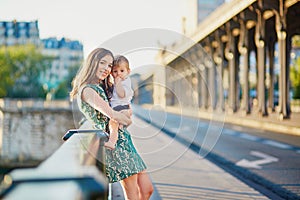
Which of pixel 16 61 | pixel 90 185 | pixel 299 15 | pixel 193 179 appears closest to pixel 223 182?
pixel 193 179

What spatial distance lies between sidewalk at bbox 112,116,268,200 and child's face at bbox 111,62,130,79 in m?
1.53

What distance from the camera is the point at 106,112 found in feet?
9.95

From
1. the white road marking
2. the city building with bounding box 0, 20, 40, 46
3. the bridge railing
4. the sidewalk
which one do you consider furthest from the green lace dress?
the city building with bounding box 0, 20, 40, 46

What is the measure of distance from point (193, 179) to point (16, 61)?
77303 mm

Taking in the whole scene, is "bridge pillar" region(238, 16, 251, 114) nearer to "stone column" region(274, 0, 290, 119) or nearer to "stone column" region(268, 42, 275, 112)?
"stone column" region(268, 42, 275, 112)

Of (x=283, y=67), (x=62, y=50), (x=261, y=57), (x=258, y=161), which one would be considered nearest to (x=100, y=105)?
(x=258, y=161)

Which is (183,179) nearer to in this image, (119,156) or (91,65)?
(119,156)

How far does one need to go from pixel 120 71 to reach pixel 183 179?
501 cm

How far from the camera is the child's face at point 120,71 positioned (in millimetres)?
3188

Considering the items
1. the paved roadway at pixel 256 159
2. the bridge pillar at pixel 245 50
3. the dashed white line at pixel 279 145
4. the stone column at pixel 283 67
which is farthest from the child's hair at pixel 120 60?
the bridge pillar at pixel 245 50

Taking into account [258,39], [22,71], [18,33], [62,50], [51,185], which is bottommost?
[51,185]

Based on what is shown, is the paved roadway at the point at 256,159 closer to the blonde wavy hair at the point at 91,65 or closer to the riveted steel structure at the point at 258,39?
the blonde wavy hair at the point at 91,65

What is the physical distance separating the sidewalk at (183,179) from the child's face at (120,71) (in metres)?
1.53

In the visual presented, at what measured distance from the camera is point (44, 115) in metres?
53.3
